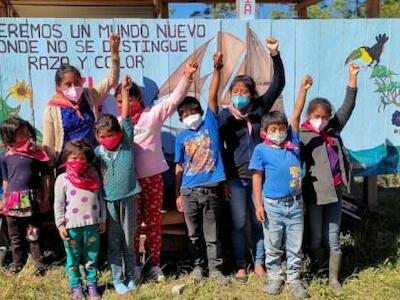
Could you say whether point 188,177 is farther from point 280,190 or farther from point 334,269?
point 334,269

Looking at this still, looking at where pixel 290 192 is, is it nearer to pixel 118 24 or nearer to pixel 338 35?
pixel 338 35

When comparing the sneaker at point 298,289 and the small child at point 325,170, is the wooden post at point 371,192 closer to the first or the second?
the small child at point 325,170

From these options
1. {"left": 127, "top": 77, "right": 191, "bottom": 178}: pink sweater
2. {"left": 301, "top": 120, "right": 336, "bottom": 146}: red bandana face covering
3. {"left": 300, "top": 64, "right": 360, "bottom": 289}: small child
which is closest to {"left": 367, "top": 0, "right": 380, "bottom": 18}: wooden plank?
{"left": 300, "top": 64, "right": 360, "bottom": 289}: small child

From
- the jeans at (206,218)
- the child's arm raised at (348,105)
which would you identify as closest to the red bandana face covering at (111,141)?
the jeans at (206,218)

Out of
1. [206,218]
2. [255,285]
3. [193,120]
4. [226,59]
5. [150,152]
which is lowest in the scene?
[255,285]

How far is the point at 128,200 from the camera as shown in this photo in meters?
3.36

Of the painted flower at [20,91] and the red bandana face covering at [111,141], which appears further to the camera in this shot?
the painted flower at [20,91]

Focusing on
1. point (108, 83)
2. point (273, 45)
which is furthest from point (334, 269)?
point (108, 83)

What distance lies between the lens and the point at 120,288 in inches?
135

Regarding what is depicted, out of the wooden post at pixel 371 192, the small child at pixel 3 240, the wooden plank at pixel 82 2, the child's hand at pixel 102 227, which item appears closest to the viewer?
the child's hand at pixel 102 227

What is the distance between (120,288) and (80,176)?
86 centimetres

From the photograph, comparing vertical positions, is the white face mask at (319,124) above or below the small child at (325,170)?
above

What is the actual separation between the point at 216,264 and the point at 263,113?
117 cm

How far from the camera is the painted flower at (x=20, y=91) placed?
12.0 ft
